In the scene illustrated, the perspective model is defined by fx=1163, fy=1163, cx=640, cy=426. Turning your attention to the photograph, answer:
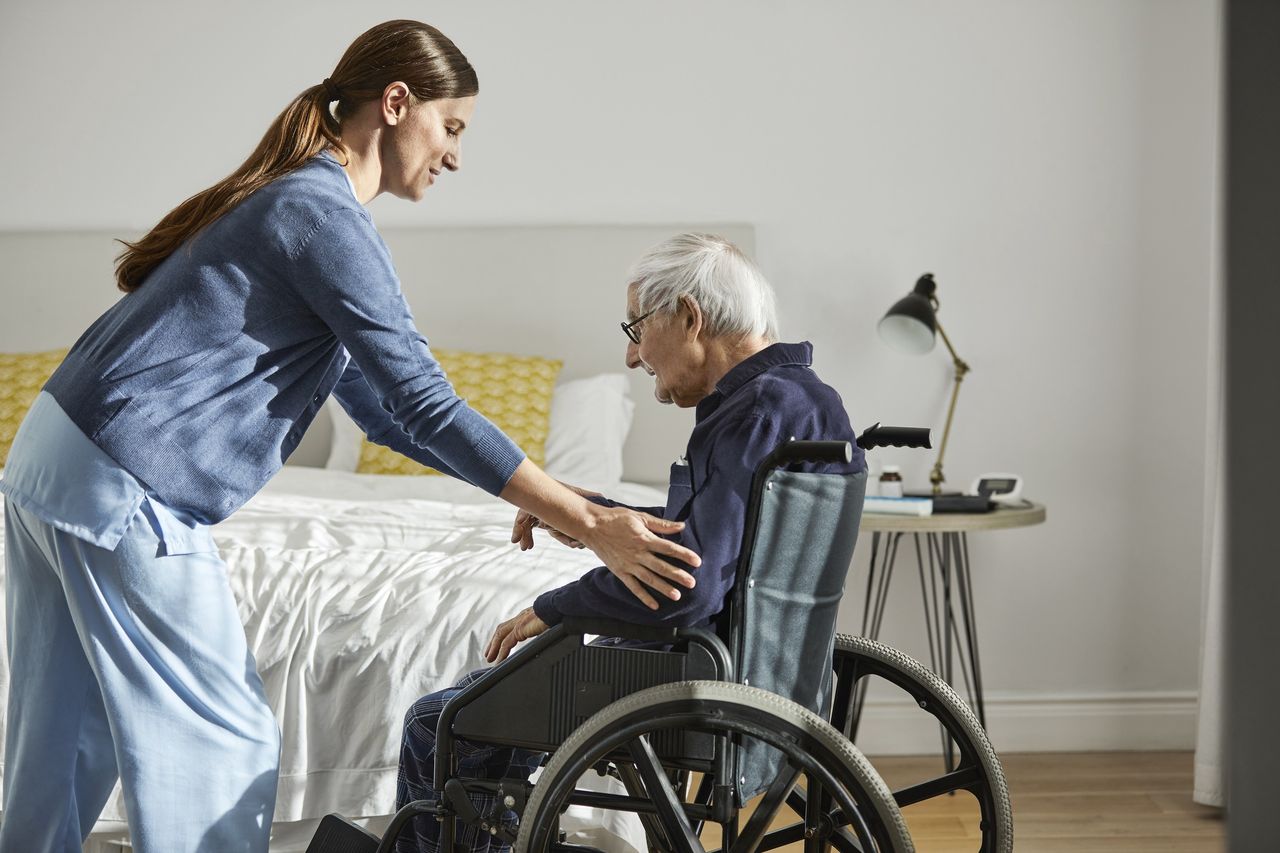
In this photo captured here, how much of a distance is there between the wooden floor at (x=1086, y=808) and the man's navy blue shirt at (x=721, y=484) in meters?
1.43

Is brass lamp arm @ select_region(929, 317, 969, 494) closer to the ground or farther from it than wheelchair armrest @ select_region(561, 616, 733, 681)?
farther from it

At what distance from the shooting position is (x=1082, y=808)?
282 cm

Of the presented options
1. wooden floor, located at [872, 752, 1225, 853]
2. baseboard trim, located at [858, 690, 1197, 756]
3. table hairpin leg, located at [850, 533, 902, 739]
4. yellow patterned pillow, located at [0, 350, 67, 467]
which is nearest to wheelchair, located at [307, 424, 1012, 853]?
wooden floor, located at [872, 752, 1225, 853]

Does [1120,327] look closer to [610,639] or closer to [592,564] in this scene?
[592,564]

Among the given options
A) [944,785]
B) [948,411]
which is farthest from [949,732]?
[948,411]

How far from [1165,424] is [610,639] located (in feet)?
8.20

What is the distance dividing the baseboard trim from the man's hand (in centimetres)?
219

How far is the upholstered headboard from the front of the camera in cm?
370

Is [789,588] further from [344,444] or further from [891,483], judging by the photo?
[344,444]

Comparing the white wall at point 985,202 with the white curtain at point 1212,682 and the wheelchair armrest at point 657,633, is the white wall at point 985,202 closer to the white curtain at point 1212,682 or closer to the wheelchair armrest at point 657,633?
the white curtain at point 1212,682

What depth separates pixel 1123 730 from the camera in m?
3.46

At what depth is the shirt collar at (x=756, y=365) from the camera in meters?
1.50

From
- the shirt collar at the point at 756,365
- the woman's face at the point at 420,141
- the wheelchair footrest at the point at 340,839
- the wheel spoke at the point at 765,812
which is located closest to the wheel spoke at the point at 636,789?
the wheel spoke at the point at 765,812

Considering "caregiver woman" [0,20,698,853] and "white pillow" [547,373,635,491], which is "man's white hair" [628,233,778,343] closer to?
"caregiver woman" [0,20,698,853]
